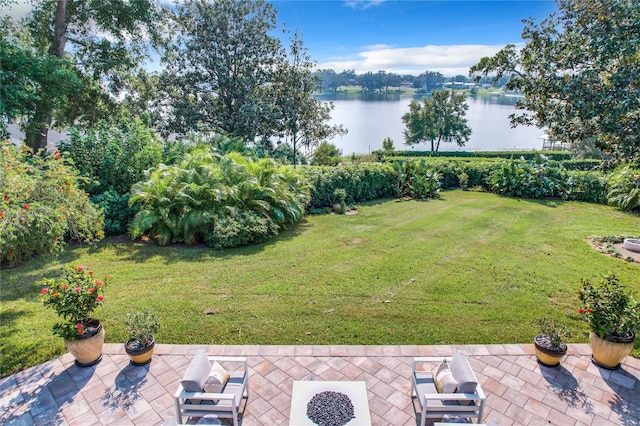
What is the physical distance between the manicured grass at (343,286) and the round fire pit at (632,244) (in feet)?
2.89

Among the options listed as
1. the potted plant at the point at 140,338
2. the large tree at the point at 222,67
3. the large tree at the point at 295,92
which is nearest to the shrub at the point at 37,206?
the potted plant at the point at 140,338

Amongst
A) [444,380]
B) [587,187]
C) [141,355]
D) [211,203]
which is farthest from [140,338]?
[587,187]

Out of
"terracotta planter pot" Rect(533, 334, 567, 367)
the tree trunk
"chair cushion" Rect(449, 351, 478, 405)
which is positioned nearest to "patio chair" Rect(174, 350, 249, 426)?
"chair cushion" Rect(449, 351, 478, 405)

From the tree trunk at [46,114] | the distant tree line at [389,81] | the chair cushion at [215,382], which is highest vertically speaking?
the distant tree line at [389,81]

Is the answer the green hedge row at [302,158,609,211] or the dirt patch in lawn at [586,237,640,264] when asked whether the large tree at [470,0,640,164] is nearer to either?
the dirt patch in lawn at [586,237,640,264]

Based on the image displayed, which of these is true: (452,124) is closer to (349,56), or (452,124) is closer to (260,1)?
(349,56)

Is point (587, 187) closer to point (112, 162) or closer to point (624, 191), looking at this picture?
point (624, 191)

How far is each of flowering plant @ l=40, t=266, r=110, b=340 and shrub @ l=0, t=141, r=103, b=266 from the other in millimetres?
958

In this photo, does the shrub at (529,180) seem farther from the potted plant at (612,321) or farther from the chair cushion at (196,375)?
the chair cushion at (196,375)

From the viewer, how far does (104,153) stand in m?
10.3

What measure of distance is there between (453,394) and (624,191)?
47.4 ft

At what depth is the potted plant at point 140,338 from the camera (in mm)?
4590

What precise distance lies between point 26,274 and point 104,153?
4.20m

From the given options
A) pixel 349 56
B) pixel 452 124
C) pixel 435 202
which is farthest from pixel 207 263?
pixel 452 124
